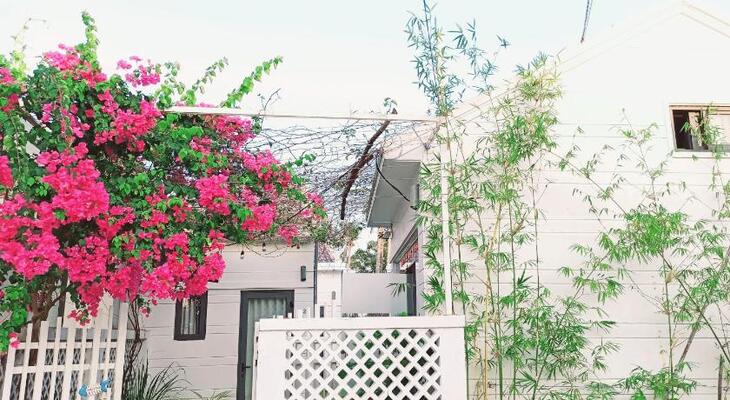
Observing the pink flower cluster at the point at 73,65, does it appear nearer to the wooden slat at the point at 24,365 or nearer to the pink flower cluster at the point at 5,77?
the pink flower cluster at the point at 5,77

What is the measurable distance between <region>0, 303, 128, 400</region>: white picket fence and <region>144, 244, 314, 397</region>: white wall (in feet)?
6.26

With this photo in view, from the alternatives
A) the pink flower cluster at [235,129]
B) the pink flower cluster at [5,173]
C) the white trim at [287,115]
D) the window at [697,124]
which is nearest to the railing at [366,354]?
the white trim at [287,115]

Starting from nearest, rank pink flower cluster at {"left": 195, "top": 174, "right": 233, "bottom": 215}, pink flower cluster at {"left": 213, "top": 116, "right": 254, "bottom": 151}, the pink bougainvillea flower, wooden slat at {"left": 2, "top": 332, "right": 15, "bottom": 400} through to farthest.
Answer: the pink bougainvillea flower < wooden slat at {"left": 2, "top": 332, "right": 15, "bottom": 400} < pink flower cluster at {"left": 195, "top": 174, "right": 233, "bottom": 215} < pink flower cluster at {"left": 213, "top": 116, "right": 254, "bottom": 151}

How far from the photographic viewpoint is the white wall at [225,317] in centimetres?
666

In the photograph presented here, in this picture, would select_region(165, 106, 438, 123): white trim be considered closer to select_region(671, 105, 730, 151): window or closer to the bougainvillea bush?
the bougainvillea bush

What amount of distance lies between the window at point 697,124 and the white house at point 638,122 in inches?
0.5

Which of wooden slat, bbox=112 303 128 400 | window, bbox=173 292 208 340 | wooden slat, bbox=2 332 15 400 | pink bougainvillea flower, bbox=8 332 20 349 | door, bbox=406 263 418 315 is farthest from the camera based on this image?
window, bbox=173 292 208 340

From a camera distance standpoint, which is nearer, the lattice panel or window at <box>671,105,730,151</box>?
the lattice panel

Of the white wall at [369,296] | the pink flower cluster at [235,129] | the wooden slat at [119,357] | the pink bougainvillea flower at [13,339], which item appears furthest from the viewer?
the white wall at [369,296]

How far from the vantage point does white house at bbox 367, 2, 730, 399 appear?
4672 millimetres

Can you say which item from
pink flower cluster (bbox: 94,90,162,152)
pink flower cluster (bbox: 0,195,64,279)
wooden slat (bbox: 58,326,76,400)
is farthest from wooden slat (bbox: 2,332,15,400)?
pink flower cluster (bbox: 94,90,162,152)

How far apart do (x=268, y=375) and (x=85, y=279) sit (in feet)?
4.55

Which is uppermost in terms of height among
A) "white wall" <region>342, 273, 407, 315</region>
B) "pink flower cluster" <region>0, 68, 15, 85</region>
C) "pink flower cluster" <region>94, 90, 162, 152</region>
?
"pink flower cluster" <region>0, 68, 15, 85</region>

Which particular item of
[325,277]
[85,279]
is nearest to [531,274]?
[85,279]
